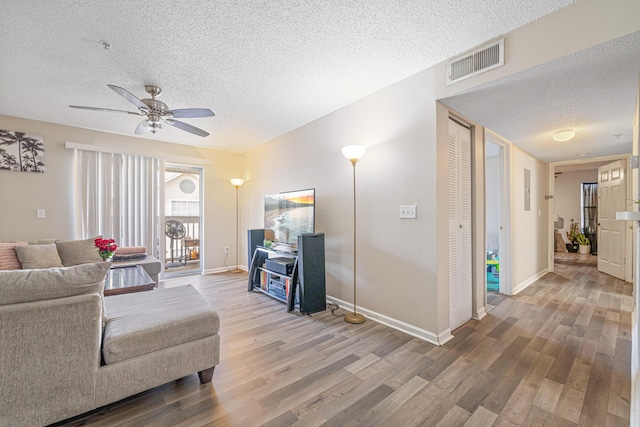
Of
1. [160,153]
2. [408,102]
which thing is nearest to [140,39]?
[408,102]

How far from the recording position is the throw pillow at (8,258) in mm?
2896

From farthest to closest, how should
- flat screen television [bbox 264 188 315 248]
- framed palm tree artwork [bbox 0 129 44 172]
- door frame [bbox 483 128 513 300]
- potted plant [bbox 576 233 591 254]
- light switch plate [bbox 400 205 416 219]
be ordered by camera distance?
potted plant [bbox 576 233 591 254] < door frame [bbox 483 128 513 300] < framed palm tree artwork [bbox 0 129 44 172] < flat screen television [bbox 264 188 315 248] < light switch plate [bbox 400 205 416 219]

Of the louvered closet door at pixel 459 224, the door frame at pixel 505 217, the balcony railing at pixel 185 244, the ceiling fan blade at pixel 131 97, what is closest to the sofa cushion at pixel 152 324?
the ceiling fan blade at pixel 131 97

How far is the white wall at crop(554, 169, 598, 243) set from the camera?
24.7 feet

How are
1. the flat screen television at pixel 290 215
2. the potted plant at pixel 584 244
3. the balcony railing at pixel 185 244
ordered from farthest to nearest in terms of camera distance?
1. the potted plant at pixel 584 244
2. the balcony railing at pixel 185 244
3. the flat screen television at pixel 290 215

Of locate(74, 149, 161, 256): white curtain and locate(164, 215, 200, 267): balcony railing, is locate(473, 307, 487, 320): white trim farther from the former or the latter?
locate(164, 215, 200, 267): balcony railing

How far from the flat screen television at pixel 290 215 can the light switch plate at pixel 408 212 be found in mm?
1065

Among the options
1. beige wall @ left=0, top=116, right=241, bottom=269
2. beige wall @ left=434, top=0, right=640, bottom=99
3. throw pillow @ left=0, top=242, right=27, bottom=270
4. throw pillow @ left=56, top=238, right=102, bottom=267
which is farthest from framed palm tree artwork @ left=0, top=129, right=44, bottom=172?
beige wall @ left=434, top=0, right=640, bottom=99

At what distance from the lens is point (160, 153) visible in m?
4.59

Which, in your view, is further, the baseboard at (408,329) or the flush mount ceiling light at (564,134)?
the flush mount ceiling light at (564,134)

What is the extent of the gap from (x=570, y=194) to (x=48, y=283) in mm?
10883

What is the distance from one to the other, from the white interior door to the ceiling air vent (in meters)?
4.24

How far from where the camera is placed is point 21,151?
354cm

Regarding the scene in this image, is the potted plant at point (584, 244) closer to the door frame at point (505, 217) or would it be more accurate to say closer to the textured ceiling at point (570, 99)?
the textured ceiling at point (570, 99)
